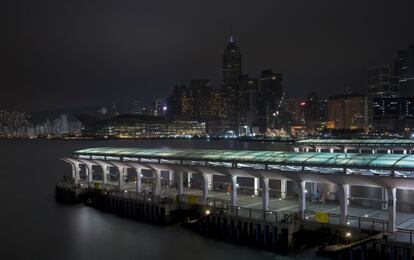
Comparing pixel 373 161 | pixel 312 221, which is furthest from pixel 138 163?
pixel 373 161

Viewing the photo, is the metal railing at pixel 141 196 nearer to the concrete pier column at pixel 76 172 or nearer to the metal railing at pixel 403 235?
the concrete pier column at pixel 76 172

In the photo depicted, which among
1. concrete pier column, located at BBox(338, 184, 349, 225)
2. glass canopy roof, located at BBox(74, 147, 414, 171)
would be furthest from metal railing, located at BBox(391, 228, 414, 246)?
glass canopy roof, located at BBox(74, 147, 414, 171)

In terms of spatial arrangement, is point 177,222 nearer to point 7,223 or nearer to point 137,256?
point 137,256

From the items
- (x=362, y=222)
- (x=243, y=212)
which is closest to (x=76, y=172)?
(x=243, y=212)

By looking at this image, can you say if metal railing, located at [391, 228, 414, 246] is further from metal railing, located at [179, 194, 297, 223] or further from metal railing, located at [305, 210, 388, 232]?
metal railing, located at [179, 194, 297, 223]

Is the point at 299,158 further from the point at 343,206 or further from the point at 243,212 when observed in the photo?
the point at 243,212

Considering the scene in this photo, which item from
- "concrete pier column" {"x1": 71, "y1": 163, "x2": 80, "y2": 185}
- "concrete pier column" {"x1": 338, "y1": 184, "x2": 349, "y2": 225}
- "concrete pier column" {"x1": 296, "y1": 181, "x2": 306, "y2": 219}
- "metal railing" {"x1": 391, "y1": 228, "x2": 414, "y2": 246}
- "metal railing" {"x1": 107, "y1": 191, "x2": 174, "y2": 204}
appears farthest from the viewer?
"concrete pier column" {"x1": 71, "y1": 163, "x2": 80, "y2": 185}

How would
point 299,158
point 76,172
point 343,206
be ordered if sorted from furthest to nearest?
point 76,172 → point 299,158 → point 343,206

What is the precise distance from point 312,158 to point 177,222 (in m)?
12.1

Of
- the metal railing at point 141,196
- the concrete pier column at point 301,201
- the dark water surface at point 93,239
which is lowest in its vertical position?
the dark water surface at point 93,239

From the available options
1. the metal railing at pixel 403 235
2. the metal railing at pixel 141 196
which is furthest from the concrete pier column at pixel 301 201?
the metal railing at pixel 141 196

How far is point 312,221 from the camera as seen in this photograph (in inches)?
1062

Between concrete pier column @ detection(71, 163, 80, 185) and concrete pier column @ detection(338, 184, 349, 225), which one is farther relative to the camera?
concrete pier column @ detection(71, 163, 80, 185)

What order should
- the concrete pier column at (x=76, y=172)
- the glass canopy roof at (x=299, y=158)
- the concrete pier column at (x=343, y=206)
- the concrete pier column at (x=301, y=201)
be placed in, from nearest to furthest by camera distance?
1. the glass canopy roof at (x=299, y=158)
2. the concrete pier column at (x=343, y=206)
3. the concrete pier column at (x=301, y=201)
4. the concrete pier column at (x=76, y=172)
